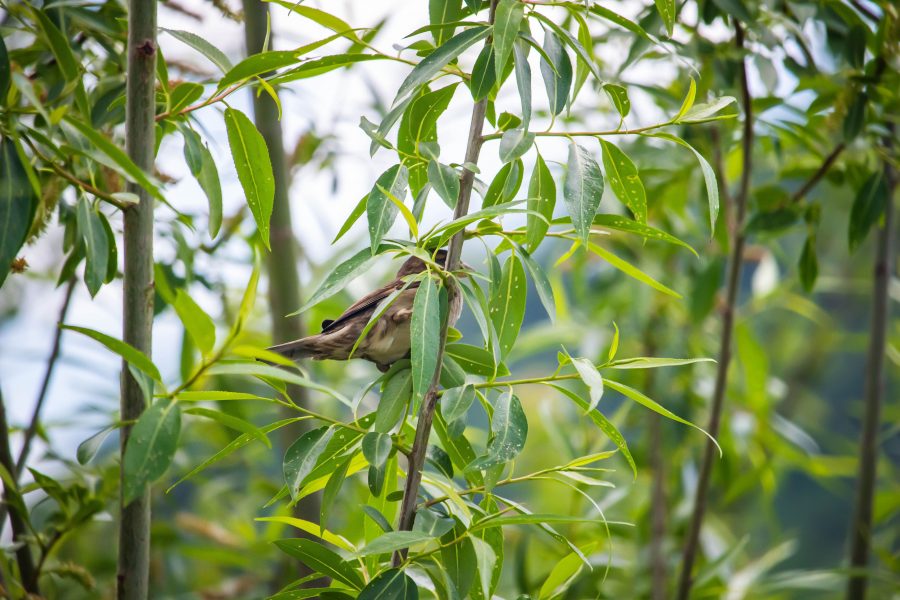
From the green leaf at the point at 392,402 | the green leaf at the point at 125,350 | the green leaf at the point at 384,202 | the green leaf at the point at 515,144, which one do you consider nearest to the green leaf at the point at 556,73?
the green leaf at the point at 515,144

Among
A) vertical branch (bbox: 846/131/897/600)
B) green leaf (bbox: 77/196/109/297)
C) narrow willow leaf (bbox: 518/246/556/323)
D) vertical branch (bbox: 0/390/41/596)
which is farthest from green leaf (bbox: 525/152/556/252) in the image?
vertical branch (bbox: 846/131/897/600)

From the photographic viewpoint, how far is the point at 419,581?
74cm

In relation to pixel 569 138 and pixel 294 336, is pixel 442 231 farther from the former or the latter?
pixel 294 336

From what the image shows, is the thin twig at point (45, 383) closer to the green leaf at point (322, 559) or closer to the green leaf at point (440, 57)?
the green leaf at point (322, 559)

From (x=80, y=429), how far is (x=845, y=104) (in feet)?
5.09

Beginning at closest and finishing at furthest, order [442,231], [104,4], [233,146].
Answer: [442,231] → [233,146] → [104,4]

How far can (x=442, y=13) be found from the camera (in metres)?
0.76

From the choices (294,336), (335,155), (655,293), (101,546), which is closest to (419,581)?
(294,336)

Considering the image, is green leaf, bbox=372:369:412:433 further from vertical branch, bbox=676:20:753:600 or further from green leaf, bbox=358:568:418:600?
vertical branch, bbox=676:20:753:600

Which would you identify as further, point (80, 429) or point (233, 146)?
point (80, 429)

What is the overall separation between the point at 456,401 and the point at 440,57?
0.27 meters

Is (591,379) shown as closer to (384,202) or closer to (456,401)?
(456,401)

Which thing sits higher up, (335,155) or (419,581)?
(335,155)

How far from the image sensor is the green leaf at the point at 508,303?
76 centimetres
